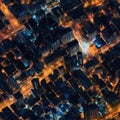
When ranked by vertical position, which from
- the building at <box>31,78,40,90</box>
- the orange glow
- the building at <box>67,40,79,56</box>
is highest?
the orange glow

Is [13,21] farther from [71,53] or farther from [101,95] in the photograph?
[101,95]

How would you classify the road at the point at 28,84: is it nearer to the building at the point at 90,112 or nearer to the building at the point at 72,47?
the building at the point at 72,47

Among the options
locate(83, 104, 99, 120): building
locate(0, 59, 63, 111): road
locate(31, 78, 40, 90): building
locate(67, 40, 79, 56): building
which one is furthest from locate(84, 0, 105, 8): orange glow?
locate(83, 104, 99, 120): building

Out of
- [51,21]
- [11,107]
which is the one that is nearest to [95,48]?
[51,21]

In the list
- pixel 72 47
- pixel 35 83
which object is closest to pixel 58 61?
pixel 72 47

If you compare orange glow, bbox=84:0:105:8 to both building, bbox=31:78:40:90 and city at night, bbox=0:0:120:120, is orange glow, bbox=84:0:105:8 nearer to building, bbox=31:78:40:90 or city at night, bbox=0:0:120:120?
city at night, bbox=0:0:120:120

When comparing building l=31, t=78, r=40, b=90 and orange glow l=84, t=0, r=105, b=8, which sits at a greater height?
orange glow l=84, t=0, r=105, b=8

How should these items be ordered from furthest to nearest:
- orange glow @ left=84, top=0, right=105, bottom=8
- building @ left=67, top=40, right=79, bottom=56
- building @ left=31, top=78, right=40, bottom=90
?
orange glow @ left=84, top=0, right=105, bottom=8 → building @ left=67, top=40, right=79, bottom=56 → building @ left=31, top=78, right=40, bottom=90

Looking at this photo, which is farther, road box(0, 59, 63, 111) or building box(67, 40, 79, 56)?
building box(67, 40, 79, 56)

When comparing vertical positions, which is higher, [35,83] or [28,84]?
[28,84]

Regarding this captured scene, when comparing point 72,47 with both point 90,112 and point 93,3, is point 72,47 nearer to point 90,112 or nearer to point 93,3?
point 93,3
